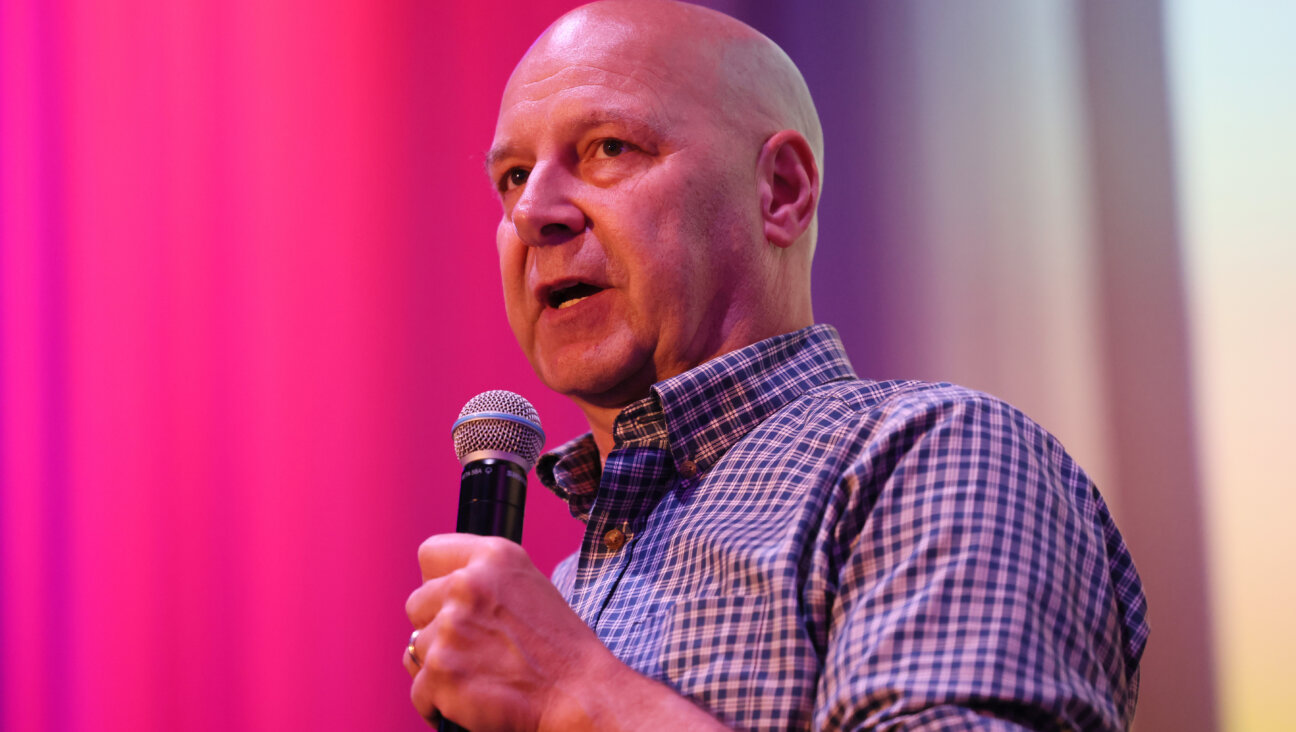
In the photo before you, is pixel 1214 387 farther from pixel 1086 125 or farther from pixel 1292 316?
pixel 1086 125

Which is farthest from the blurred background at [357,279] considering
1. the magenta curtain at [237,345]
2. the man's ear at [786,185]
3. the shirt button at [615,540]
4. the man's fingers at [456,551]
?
the man's fingers at [456,551]

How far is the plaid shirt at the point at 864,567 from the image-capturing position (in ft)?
3.03

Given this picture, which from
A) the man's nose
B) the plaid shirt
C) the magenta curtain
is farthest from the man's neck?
the magenta curtain

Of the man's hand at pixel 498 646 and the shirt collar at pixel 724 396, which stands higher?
the shirt collar at pixel 724 396

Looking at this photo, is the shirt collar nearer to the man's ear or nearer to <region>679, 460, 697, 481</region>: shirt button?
<region>679, 460, 697, 481</region>: shirt button

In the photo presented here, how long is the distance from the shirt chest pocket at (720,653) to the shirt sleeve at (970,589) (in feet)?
0.24

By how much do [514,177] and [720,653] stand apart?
2.88ft

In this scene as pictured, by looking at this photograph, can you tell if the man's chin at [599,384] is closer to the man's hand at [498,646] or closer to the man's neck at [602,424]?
the man's neck at [602,424]

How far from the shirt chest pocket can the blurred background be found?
35.1 inches

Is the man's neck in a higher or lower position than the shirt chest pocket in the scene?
higher

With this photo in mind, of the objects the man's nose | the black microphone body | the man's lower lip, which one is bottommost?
the black microphone body

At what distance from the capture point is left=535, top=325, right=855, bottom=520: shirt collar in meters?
1.37

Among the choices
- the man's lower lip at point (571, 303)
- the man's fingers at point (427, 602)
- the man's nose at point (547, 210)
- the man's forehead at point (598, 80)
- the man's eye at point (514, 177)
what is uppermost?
the man's forehead at point (598, 80)

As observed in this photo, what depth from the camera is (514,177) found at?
165 cm
